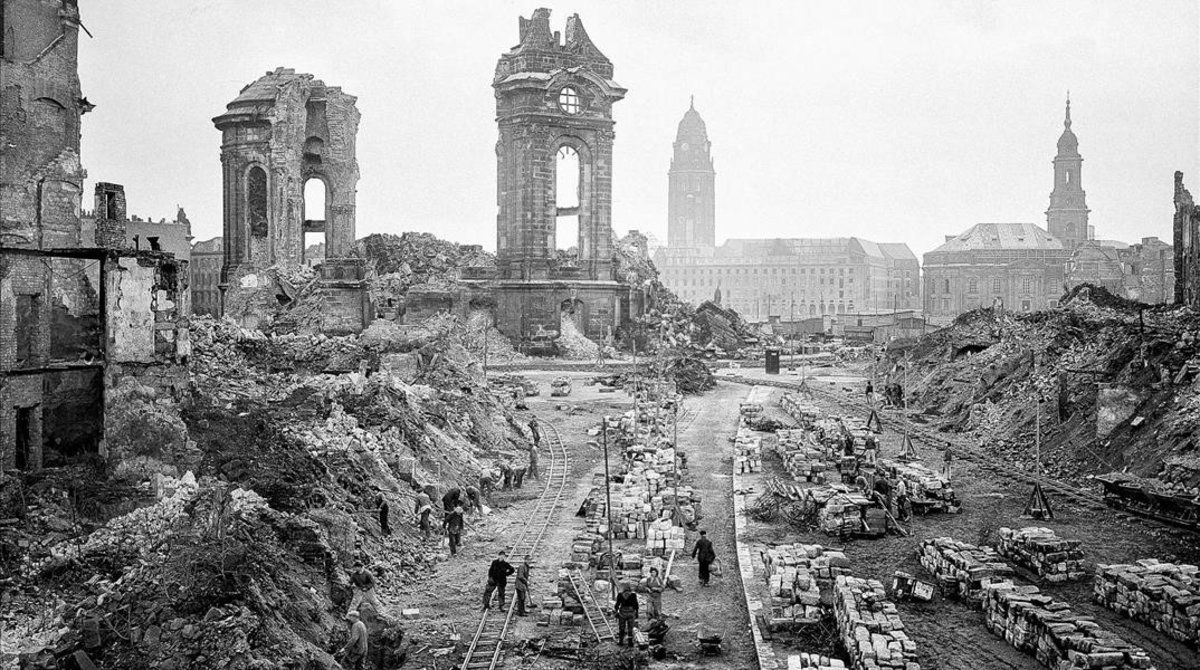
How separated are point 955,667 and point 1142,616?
3.35 meters

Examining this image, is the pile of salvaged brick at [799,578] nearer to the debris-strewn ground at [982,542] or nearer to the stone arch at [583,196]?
the debris-strewn ground at [982,542]

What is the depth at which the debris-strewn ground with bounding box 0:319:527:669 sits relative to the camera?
39.9ft

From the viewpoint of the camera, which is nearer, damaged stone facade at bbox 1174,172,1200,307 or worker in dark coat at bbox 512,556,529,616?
worker in dark coat at bbox 512,556,529,616

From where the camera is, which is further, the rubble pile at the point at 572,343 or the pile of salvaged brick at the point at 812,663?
the rubble pile at the point at 572,343

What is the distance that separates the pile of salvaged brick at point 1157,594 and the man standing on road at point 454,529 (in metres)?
9.90

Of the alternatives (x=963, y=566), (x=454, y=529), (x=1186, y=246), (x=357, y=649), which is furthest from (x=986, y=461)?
(x=1186, y=246)

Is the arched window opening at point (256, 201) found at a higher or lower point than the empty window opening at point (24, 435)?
higher

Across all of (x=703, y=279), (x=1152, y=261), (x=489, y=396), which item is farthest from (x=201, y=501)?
(x=703, y=279)

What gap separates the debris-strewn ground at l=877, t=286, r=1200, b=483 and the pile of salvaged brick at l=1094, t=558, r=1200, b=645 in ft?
26.5

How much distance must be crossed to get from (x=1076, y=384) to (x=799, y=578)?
17.6m

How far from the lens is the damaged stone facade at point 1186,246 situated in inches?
1602

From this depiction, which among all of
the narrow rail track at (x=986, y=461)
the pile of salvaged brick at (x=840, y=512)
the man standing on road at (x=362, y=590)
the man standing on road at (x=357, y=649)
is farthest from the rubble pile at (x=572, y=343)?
the man standing on road at (x=357, y=649)

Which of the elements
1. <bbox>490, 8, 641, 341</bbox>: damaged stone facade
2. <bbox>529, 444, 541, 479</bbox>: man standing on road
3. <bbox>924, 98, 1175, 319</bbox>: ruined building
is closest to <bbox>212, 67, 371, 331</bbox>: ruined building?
<bbox>490, 8, 641, 341</bbox>: damaged stone facade

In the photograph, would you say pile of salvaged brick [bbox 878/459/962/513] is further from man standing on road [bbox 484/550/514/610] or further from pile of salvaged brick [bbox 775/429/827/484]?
man standing on road [bbox 484/550/514/610]
